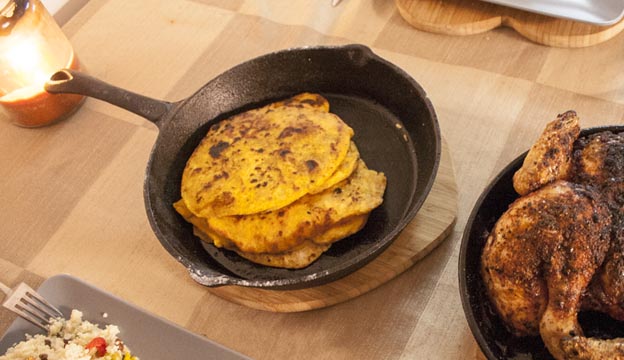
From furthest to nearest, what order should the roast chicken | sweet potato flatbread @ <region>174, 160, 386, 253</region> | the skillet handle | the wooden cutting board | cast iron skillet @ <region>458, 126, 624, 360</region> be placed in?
the wooden cutting board → the skillet handle → sweet potato flatbread @ <region>174, 160, 386, 253</region> → cast iron skillet @ <region>458, 126, 624, 360</region> → the roast chicken

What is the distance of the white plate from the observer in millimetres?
1782

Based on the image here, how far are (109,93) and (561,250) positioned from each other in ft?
4.22

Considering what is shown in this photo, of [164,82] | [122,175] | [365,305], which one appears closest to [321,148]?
[365,305]

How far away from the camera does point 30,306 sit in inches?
60.5

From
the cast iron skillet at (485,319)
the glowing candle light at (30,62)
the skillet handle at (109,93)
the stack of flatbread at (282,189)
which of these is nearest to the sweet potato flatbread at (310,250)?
the stack of flatbread at (282,189)

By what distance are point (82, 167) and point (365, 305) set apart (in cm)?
111

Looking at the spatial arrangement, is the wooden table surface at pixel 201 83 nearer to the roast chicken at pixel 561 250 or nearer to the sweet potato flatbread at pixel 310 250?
the sweet potato flatbread at pixel 310 250

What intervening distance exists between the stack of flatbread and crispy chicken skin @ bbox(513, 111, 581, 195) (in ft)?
1.33

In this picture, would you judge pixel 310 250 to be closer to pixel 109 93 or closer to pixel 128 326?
pixel 128 326

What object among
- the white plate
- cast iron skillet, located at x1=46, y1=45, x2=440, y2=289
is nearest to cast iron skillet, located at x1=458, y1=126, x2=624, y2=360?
cast iron skillet, located at x1=46, y1=45, x2=440, y2=289

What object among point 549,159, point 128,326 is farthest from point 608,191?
point 128,326

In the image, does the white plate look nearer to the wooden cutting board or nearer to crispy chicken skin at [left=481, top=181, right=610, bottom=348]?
the wooden cutting board

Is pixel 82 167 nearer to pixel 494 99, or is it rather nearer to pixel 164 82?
pixel 164 82

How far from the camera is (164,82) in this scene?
86.7 inches
